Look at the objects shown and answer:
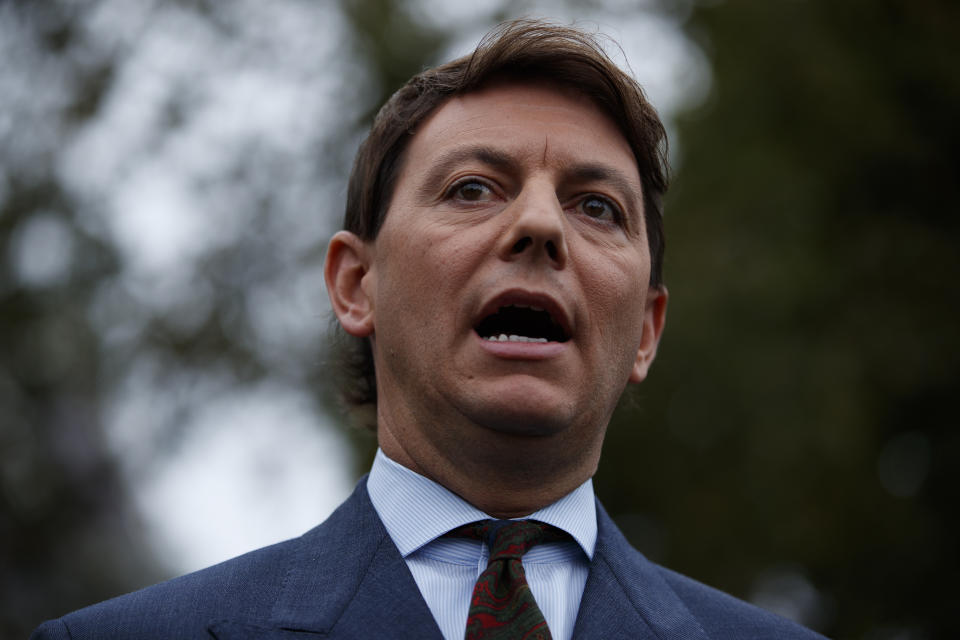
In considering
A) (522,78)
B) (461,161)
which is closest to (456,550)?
(461,161)

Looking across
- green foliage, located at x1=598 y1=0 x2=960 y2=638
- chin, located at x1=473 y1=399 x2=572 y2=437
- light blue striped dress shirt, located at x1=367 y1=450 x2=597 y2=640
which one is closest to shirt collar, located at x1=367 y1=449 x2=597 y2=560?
light blue striped dress shirt, located at x1=367 y1=450 x2=597 y2=640

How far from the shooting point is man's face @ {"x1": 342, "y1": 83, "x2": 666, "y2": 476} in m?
2.87

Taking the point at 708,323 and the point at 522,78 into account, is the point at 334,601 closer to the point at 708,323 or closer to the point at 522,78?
the point at 522,78

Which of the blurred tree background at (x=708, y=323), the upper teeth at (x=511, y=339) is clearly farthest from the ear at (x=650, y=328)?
the blurred tree background at (x=708, y=323)

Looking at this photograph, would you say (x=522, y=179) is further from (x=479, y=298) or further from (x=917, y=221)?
(x=917, y=221)

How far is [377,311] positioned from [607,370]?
0.75m

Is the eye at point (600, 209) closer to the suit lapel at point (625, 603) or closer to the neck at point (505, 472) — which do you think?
the neck at point (505, 472)

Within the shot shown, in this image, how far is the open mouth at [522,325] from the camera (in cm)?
299

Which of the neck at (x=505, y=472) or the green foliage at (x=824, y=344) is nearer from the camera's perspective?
the neck at (x=505, y=472)

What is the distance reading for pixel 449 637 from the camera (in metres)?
2.65

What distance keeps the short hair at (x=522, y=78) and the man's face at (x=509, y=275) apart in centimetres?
6

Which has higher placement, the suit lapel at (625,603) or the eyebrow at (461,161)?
the eyebrow at (461,161)

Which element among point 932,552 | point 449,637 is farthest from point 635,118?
point 932,552

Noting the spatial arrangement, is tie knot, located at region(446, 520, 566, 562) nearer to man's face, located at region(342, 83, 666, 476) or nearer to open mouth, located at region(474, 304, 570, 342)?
man's face, located at region(342, 83, 666, 476)
